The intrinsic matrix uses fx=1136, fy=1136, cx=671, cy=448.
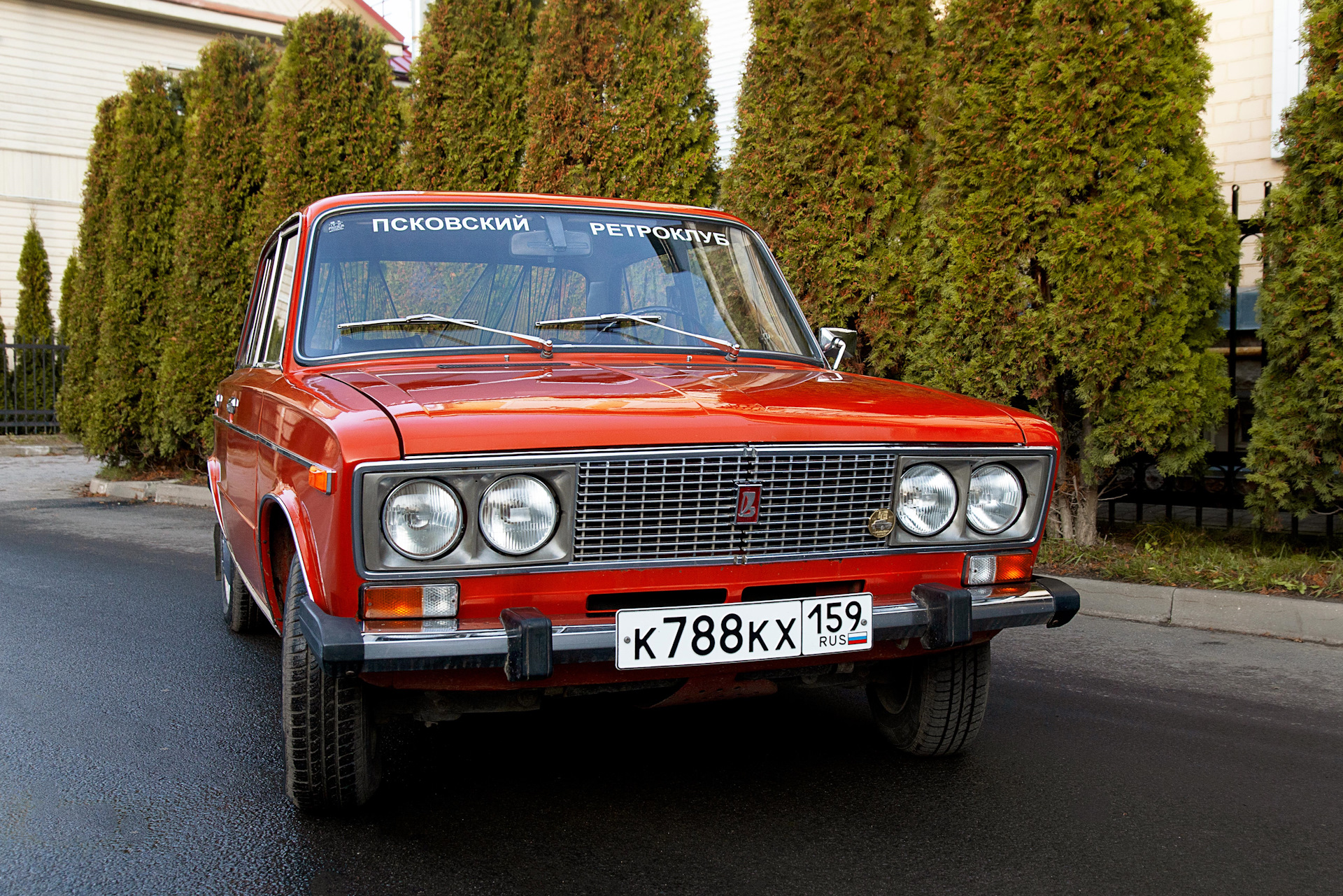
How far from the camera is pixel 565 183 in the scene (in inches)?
389

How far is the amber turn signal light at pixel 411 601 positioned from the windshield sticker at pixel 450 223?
1.63 metres

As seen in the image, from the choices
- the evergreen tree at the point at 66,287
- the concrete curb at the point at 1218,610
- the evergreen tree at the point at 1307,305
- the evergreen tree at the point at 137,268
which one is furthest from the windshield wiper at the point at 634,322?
the evergreen tree at the point at 66,287

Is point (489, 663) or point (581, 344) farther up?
point (581, 344)

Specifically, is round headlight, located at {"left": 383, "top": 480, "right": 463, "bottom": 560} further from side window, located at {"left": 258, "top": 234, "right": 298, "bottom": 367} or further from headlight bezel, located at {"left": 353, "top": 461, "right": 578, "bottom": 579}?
side window, located at {"left": 258, "top": 234, "right": 298, "bottom": 367}

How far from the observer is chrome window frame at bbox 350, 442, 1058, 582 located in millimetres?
2580

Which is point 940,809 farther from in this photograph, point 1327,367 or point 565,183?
point 565,183

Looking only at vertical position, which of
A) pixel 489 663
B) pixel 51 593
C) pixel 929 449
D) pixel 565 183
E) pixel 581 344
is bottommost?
pixel 51 593

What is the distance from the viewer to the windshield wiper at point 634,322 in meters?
3.76

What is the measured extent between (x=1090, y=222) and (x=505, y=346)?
164 inches

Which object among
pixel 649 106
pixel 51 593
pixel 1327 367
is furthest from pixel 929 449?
pixel 649 106

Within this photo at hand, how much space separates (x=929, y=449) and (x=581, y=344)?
122 cm

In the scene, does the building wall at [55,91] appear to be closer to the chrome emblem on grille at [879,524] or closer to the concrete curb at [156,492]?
the concrete curb at [156,492]

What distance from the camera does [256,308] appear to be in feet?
16.5

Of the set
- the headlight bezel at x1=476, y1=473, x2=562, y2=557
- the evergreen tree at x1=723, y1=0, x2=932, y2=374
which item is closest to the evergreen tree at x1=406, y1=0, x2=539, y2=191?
the evergreen tree at x1=723, y1=0, x2=932, y2=374
